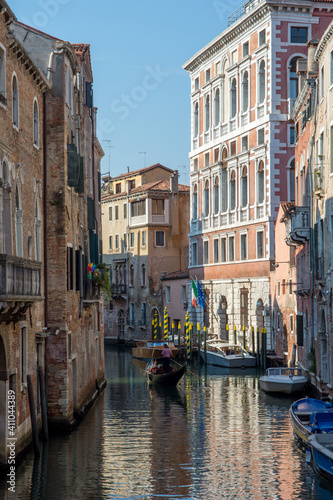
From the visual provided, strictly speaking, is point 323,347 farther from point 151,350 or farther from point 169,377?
point 151,350

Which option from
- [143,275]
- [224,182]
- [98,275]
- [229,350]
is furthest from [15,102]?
[143,275]

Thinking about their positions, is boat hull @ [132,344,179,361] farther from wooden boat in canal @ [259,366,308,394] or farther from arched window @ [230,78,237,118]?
wooden boat in canal @ [259,366,308,394]

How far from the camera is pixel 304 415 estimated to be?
19359 mm

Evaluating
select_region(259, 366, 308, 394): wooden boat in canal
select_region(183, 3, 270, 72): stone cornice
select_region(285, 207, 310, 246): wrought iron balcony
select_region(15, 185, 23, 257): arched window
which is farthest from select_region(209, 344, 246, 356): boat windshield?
select_region(15, 185, 23, 257): arched window

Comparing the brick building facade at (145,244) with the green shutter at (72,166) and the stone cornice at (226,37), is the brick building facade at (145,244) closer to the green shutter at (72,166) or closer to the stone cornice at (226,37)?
the stone cornice at (226,37)

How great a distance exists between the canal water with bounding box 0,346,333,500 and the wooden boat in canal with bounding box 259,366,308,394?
16.4 inches

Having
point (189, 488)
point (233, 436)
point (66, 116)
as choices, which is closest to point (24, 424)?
point (189, 488)

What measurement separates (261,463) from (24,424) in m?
4.68

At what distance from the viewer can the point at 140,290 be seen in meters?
59.3

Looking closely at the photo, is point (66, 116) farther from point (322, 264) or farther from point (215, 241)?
point (215, 241)

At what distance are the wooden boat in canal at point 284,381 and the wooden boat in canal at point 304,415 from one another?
6.76 m

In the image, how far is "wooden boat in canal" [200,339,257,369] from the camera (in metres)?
38.6

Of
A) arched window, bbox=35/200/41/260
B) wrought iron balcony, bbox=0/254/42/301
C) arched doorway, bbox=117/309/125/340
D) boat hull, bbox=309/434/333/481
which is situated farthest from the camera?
arched doorway, bbox=117/309/125/340

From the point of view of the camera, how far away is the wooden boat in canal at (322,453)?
48.1 ft
